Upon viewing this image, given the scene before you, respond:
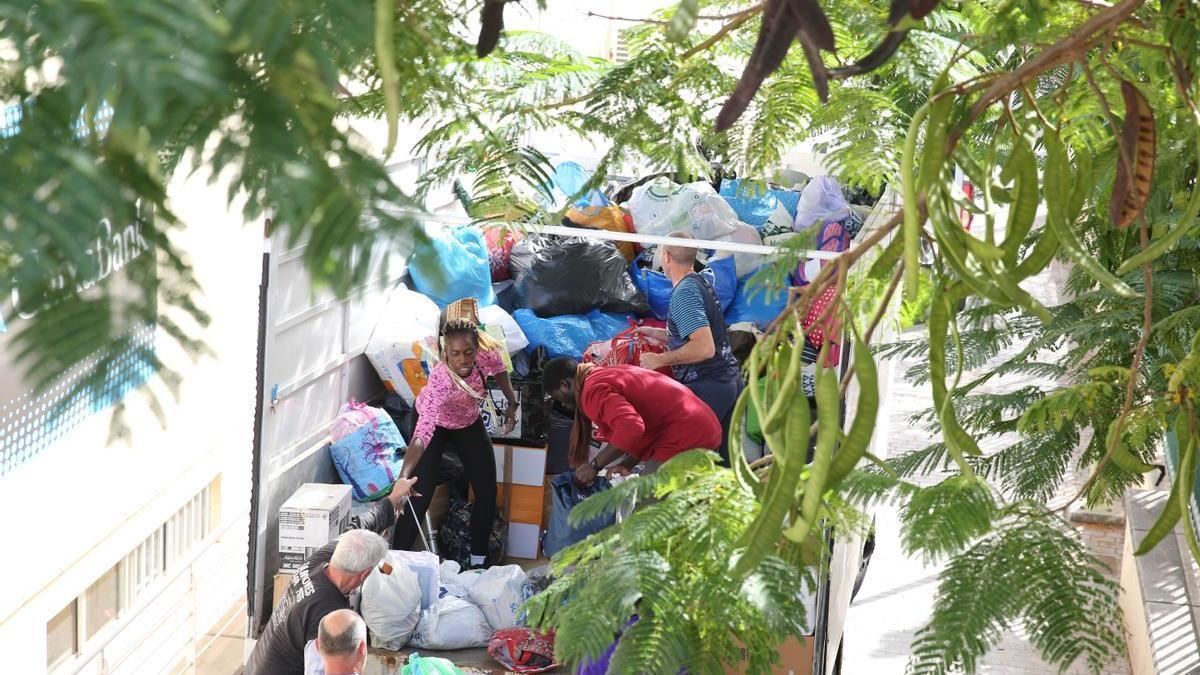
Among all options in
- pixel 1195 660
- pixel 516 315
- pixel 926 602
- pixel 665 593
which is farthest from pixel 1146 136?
pixel 926 602

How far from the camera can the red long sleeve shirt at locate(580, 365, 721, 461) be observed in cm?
528

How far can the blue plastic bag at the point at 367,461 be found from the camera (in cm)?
588

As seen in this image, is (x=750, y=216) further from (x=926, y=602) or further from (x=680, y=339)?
(x=926, y=602)

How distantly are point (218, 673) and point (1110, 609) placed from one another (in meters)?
4.63

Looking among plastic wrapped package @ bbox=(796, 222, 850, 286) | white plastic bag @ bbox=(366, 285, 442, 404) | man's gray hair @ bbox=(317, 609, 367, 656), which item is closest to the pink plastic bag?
white plastic bag @ bbox=(366, 285, 442, 404)

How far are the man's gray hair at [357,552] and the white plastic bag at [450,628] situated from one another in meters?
0.40

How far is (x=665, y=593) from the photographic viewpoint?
1975 millimetres

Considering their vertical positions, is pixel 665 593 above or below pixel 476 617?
above

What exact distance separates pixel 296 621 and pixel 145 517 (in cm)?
111

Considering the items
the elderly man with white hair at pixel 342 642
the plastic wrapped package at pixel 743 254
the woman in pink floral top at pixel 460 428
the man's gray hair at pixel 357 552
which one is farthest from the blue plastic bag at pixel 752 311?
the elderly man with white hair at pixel 342 642

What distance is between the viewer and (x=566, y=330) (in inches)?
257

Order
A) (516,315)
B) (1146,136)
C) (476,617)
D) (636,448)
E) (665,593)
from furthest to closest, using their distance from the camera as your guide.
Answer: (516,315)
(636,448)
(476,617)
(665,593)
(1146,136)

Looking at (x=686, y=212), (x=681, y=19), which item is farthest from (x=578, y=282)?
(x=681, y=19)

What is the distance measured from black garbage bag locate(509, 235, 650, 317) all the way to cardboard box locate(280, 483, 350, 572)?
1.84 m
